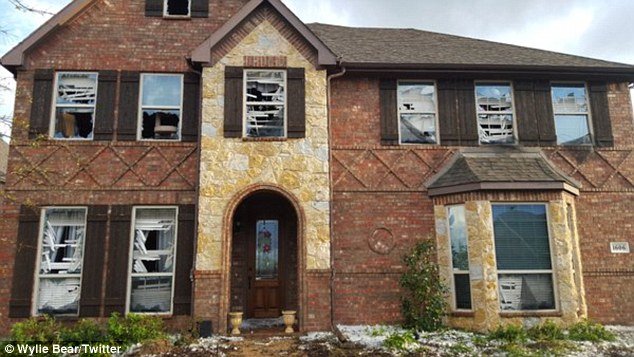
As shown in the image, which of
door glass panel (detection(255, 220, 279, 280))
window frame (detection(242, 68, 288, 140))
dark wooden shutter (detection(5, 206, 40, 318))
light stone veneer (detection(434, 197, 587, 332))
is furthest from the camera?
door glass panel (detection(255, 220, 279, 280))

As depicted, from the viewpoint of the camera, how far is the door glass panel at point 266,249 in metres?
11.9

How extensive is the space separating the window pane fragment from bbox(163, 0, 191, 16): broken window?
31.5 ft

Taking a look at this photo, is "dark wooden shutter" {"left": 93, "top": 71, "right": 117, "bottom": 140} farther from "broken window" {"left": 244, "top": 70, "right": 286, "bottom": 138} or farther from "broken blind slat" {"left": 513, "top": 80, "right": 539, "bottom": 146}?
"broken blind slat" {"left": 513, "top": 80, "right": 539, "bottom": 146}

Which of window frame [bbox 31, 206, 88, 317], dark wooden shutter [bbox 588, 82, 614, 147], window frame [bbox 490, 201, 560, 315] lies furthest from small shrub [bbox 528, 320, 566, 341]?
window frame [bbox 31, 206, 88, 317]

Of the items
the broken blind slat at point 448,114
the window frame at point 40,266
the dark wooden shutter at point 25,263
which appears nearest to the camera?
the dark wooden shutter at point 25,263

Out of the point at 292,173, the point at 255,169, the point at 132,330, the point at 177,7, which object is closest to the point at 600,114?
the point at 292,173

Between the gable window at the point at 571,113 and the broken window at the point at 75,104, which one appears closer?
the broken window at the point at 75,104

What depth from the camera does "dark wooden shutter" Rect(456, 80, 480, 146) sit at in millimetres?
11750

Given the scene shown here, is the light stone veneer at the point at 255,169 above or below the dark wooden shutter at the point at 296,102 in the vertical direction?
below

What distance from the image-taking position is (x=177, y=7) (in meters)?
12.0

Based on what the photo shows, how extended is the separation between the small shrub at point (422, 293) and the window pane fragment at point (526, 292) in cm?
125

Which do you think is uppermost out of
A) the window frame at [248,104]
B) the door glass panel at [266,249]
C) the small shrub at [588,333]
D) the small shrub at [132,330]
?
the window frame at [248,104]

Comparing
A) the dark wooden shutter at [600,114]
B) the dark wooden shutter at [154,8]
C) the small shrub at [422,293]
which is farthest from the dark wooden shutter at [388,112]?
the dark wooden shutter at [154,8]

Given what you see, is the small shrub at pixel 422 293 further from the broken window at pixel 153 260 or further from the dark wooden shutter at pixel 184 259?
the broken window at pixel 153 260
